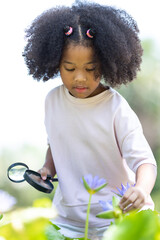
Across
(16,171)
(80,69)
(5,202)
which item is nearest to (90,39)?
(80,69)

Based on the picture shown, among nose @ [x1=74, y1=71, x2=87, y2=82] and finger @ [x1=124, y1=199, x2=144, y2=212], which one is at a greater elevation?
nose @ [x1=74, y1=71, x2=87, y2=82]

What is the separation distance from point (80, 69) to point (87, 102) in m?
0.19

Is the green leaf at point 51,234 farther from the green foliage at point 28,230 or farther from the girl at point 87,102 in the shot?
the girl at point 87,102

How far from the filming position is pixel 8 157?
201 inches

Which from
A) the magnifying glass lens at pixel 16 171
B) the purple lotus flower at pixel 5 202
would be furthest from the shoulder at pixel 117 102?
the purple lotus flower at pixel 5 202

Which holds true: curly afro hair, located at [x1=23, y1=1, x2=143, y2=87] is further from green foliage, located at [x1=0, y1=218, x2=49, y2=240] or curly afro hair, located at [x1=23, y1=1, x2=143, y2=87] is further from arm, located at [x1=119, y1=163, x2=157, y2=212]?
green foliage, located at [x1=0, y1=218, x2=49, y2=240]

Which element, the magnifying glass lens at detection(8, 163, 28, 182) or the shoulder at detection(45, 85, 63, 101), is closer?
the magnifying glass lens at detection(8, 163, 28, 182)

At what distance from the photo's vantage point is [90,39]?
141cm

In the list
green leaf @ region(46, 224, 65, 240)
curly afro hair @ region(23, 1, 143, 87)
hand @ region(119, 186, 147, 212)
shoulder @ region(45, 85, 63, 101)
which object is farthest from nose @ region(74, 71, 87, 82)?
green leaf @ region(46, 224, 65, 240)

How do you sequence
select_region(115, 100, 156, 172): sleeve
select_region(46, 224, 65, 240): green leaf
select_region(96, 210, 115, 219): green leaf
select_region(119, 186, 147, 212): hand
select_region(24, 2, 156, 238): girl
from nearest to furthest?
select_region(96, 210, 115, 219): green leaf < select_region(46, 224, 65, 240): green leaf < select_region(119, 186, 147, 212): hand < select_region(115, 100, 156, 172): sleeve < select_region(24, 2, 156, 238): girl

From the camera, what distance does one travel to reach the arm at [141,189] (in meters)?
0.84

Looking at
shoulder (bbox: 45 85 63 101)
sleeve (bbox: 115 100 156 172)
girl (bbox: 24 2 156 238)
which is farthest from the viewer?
Result: shoulder (bbox: 45 85 63 101)

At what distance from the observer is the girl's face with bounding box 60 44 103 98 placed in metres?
1.36

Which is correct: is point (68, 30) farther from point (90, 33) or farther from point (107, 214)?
point (107, 214)
